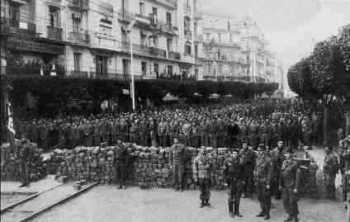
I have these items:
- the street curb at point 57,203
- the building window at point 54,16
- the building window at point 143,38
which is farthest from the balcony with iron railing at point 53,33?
the building window at point 143,38

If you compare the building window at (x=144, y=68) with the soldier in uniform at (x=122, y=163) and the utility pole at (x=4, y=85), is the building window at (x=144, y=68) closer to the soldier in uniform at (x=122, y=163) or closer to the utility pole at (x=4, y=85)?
the soldier in uniform at (x=122, y=163)

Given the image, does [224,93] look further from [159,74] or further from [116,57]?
[116,57]

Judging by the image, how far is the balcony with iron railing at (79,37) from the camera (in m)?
18.1

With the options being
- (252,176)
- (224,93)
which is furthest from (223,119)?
(224,93)

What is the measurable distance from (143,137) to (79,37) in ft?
18.4

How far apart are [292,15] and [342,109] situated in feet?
40.2

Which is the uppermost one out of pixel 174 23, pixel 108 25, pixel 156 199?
pixel 174 23

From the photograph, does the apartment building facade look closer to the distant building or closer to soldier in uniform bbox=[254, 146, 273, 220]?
soldier in uniform bbox=[254, 146, 273, 220]

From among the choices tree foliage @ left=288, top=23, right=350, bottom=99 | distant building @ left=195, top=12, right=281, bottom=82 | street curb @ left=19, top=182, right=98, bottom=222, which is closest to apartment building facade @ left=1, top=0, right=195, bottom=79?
street curb @ left=19, top=182, right=98, bottom=222

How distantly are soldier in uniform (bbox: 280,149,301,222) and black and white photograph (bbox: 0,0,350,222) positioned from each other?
28 mm

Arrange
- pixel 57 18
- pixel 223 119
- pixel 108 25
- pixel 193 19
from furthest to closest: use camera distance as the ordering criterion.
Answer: pixel 193 19 < pixel 57 18 < pixel 223 119 < pixel 108 25

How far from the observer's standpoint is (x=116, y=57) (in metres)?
18.5

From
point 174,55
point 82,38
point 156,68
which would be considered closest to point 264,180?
point 82,38

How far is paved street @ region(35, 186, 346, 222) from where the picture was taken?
1100cm
